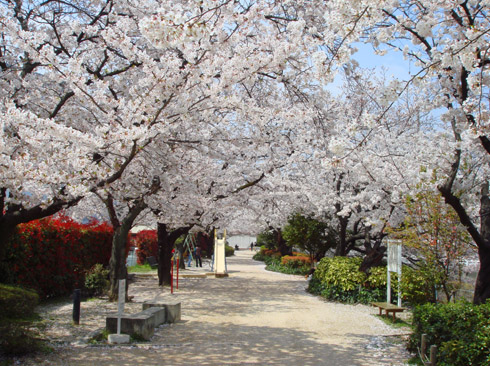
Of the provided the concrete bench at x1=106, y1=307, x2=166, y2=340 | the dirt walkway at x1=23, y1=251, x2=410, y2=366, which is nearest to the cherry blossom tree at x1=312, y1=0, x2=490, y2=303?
the dirt walkway at x1=23, y1=251, x2=410, y2=366

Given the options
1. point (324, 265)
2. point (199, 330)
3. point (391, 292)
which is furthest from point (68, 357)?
point (324, 265)

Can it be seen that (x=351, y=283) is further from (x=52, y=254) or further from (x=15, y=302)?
(x=15, y=302)

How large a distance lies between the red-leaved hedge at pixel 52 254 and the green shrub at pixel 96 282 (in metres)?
0.45

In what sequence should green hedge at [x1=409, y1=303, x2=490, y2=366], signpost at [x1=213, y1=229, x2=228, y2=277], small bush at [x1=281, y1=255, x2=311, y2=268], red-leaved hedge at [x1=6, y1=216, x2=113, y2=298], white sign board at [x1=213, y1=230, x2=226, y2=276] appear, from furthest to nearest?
small bush at [x1=281, y1=255, x2=311, y2=268]
white sign board at [x1=213, y1=230, x2=226, y2=276]
signpost at [x1=213, y1=229, x2=228, y2=277]
red-leaved hedge at [x1=6, y1=216, x2=113, y2=298]
green hedge at [x1=409, y1=303, x2=490, y2=366]

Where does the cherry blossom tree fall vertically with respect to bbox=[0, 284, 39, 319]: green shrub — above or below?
above

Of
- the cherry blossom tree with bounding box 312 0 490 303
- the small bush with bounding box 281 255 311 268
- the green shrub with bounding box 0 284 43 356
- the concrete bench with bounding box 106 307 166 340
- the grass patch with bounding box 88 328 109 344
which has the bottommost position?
the small bush with bounding box 281 255 311 268

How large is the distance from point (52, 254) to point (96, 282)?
1.64 meters

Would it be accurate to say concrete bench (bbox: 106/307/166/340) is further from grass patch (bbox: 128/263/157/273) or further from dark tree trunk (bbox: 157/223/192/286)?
grass patch (bbox: 128/263/157/273)

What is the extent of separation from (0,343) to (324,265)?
11.7 metres

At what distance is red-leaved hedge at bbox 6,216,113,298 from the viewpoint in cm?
1055

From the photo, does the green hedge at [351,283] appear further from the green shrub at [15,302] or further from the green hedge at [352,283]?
the green shrub at [15,302]

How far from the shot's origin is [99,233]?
51.9 feet

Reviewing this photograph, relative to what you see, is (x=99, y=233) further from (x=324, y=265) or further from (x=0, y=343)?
(x=0, y=343)

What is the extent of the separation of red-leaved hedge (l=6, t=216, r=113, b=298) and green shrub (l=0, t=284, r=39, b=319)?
8.15 feet
